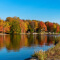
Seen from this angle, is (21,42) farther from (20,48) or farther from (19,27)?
Answer: (19,27)

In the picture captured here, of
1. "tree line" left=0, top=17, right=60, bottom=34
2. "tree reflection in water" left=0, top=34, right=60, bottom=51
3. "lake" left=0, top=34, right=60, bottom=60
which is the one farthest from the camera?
"tree line" left=0, top=17, right=60, bottom=34

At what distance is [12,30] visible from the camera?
9144 centimetres

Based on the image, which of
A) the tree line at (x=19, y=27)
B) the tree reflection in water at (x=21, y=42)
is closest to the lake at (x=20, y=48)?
the tree reflection in water at (x=21, y=42)

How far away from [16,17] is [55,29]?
162ft

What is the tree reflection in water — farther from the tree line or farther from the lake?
the tree line

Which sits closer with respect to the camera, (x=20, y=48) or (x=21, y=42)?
(x=20, y=48)

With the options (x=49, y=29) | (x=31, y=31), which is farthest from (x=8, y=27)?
(x=49, y=29)

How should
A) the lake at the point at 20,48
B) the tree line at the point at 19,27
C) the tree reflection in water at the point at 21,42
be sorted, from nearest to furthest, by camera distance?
the lake at the point at 20,48 < the tree reflection in water at the point at 21,42 < the tree line at the point at 19,27

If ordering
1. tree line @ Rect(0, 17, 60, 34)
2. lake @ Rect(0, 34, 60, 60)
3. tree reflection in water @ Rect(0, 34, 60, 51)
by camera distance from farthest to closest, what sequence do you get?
tree line @ Rect(0, 17, 60, 34)
tree reflection in water @ Rect(0, 34, 60, 51)
lake @ Rect(0, 34, 60, 60)

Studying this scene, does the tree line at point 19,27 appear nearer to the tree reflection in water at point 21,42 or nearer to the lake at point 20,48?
the tree reflection in water at point 21,42

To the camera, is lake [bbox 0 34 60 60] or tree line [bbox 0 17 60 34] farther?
tree line [bbox 0 17 60 34]

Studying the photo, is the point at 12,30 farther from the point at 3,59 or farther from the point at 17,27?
the point at 3,59

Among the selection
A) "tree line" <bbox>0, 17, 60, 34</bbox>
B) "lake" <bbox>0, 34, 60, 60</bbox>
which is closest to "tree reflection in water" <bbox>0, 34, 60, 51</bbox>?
"lake" <bbox>0, 34, 60, 60</bbox>

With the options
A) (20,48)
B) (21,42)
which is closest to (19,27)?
(21,42)
